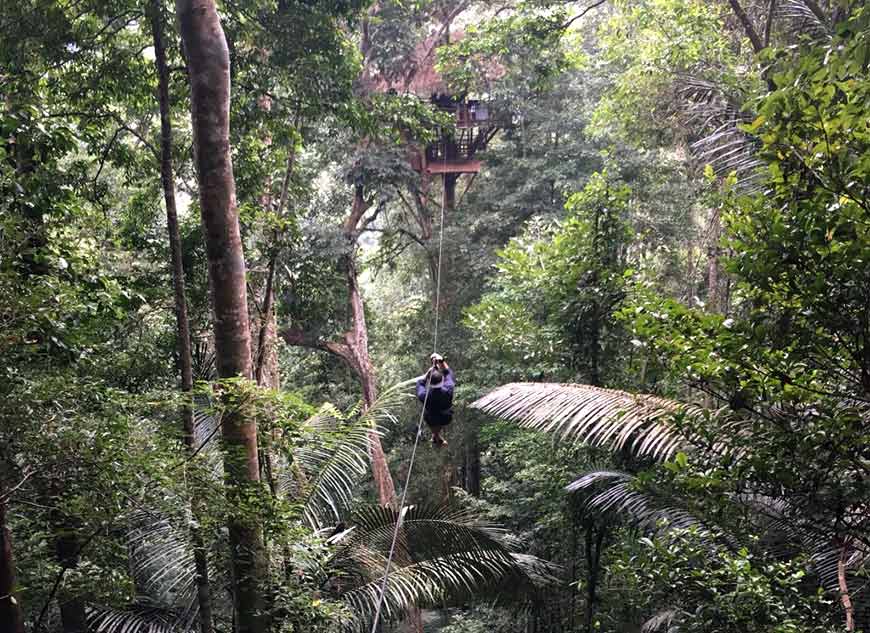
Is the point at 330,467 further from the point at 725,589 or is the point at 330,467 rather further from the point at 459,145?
the point at 459,145

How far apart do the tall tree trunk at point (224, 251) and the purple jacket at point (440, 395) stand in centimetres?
259

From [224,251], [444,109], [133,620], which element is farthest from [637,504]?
[444,109]

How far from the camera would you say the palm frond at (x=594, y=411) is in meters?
4.17

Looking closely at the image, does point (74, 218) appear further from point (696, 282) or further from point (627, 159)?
point (696, 282)

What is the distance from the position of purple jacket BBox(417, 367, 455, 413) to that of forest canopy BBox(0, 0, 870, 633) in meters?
0.04

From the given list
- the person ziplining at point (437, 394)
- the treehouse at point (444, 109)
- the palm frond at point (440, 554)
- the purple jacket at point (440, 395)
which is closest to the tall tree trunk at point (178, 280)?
the palm frond at point (440, 554)

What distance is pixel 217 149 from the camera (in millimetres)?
3691

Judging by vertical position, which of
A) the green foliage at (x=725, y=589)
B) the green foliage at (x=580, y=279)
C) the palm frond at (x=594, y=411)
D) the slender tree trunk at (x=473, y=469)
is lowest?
the slender tree trunk at (x=473, y=469)

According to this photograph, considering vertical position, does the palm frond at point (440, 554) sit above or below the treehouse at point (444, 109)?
below

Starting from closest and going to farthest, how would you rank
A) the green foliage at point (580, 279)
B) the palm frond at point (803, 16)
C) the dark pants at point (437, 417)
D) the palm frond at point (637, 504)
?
the palm frond at point (637, 504) < the palm frond at point (803, 16) < the green foliage at point (580, 279) < the dark pants at point (437, 417)

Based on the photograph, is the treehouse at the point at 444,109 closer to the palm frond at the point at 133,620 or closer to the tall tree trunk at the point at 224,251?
the tall tree trunk at the point at 224,251

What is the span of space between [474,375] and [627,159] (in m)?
4.10

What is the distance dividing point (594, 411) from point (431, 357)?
1905 mm

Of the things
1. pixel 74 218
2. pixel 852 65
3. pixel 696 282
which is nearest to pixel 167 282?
pixel 74 218
